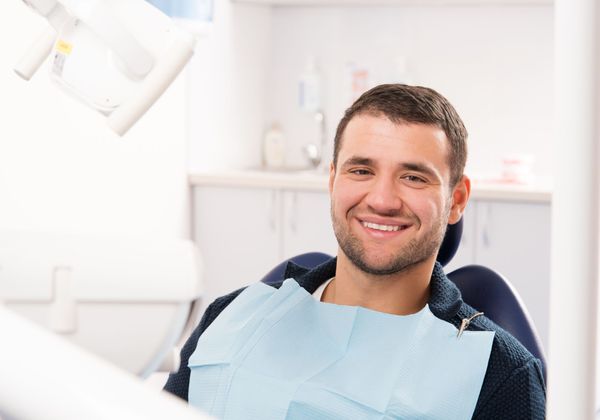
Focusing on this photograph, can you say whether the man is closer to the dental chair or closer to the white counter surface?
the dental chair

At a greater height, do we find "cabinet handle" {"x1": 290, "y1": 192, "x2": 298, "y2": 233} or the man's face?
the man's face

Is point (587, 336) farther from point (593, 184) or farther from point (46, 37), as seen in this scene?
point (46, 37)

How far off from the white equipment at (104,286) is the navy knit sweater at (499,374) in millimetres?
691

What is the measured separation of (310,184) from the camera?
141 inches

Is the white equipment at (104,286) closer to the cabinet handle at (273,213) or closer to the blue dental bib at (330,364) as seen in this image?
the blue dental bib at (330,364)

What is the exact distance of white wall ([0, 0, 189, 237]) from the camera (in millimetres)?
2971

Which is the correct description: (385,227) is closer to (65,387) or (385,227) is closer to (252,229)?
(65,387)

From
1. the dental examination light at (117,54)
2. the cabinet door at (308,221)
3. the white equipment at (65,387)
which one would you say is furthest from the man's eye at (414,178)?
the cabinet door at (308,221)

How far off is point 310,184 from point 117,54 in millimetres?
2791

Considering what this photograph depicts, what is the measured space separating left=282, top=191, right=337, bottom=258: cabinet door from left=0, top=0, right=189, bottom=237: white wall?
1.47 ft

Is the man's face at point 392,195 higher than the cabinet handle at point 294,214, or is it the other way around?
the man's face at point 392,195

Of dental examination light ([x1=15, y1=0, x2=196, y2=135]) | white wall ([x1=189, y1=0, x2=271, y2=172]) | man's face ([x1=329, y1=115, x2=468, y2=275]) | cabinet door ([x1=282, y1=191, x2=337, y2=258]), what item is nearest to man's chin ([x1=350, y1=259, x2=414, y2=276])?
man's face ([x1=329, y1=115, x2=468, y2=275])

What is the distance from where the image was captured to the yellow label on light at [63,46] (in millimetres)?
865

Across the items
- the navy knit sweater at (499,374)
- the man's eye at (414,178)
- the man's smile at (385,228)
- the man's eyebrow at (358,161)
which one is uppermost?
the man's eyebrow at (358,161)
